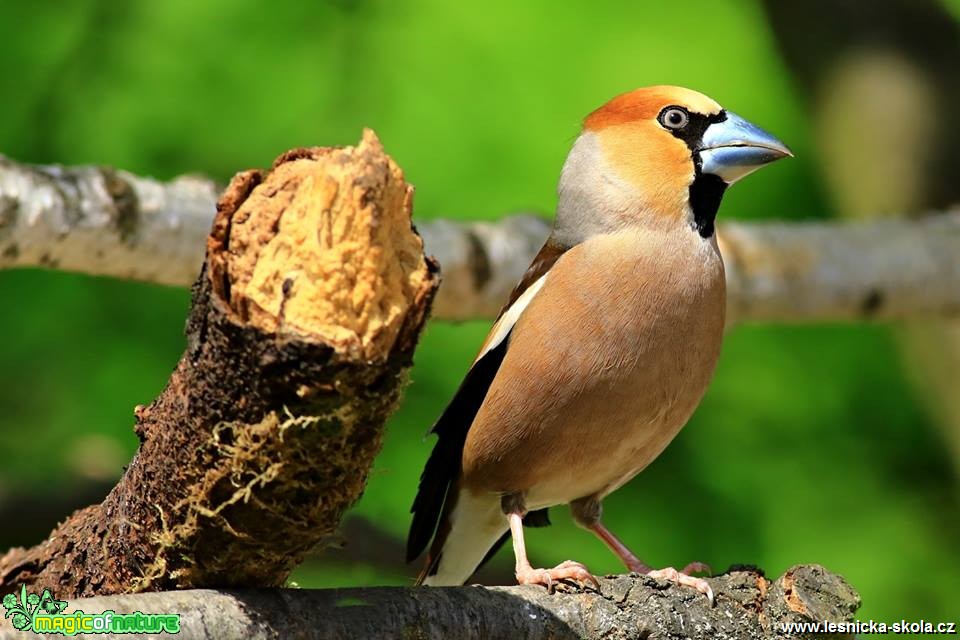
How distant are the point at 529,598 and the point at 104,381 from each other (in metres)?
4.74

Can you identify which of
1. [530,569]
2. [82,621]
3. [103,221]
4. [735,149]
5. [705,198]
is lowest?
[530,569]

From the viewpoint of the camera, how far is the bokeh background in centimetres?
707

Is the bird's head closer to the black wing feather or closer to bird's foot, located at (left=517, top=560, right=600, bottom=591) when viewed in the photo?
the black wing feather

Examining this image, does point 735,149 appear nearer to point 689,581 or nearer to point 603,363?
point 603,363

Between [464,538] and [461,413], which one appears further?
[464,538]

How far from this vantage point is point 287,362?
7.16ft

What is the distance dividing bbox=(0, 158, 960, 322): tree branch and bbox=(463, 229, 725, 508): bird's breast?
150cm

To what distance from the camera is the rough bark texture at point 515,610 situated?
2395 millimetres

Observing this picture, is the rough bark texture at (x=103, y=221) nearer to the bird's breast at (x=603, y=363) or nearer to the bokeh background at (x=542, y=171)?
the bird's breast at (x=603, y=363)

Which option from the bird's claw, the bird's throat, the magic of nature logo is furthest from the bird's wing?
the magic of nature logo

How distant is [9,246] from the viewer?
4.27 meters

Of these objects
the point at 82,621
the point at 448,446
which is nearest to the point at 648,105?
the point at 448,446

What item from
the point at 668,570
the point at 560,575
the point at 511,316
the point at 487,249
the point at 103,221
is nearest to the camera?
the point at 560,575

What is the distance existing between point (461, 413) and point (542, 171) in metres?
3.98
